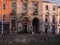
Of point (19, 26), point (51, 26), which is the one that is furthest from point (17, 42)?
point (51, 26)

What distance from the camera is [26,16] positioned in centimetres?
5103

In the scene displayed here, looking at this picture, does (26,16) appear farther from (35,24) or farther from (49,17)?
(49,17)

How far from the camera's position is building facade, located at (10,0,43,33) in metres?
50.5

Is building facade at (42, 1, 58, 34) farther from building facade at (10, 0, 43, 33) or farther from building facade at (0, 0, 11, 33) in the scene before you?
Answer: building facade at (0, 0, 11, 33)

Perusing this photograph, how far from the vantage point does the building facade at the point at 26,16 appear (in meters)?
50.5

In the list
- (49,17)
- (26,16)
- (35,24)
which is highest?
(26,16)

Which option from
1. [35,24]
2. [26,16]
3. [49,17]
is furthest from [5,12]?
[49,17]

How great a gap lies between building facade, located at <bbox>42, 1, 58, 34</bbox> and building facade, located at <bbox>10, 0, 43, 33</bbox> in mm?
2595

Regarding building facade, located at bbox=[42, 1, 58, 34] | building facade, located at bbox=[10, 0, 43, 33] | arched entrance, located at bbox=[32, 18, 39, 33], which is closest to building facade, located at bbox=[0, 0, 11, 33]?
building facade, located at bbox=[10, 0, 43, 33]

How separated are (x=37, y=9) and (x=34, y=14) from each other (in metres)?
1.11

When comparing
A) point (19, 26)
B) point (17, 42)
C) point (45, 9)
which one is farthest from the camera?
point (45, 9)

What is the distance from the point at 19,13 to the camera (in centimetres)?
5116

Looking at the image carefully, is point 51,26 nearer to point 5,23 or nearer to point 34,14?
point 34,14

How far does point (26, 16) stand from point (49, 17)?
6849mm
